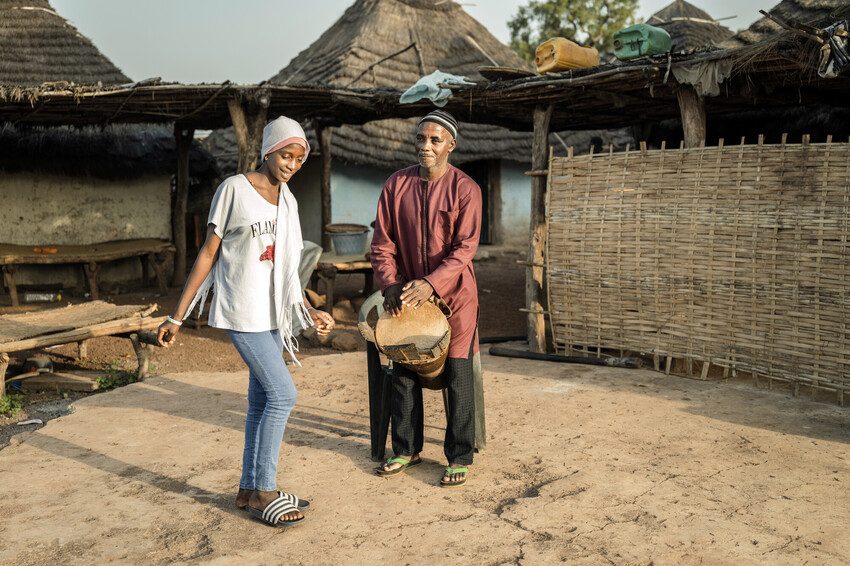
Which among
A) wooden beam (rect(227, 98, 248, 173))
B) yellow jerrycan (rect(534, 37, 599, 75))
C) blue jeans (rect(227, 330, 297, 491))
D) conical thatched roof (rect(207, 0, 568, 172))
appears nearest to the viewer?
blue jeans (rect(227, 330, 297, 491))

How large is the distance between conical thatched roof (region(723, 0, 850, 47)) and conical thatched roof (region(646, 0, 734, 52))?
370 cm

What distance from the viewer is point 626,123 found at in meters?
10.5

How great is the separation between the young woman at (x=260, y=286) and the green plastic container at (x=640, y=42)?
15.3 ft

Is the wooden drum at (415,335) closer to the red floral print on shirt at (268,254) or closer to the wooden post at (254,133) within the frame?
the red floral print on shirt at (268,254)

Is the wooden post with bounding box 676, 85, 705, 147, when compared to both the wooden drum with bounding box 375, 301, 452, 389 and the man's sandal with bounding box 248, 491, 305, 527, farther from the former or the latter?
the man's sandal with bounding box 248, 491, 305, 527

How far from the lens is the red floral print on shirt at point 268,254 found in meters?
3.49

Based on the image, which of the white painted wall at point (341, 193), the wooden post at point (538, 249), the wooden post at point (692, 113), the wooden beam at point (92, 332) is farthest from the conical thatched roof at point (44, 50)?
the wooden post at point (692, 113)

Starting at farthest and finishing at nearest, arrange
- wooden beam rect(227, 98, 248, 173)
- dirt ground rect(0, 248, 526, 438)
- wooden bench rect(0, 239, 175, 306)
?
wooden bench rect(0, 239, 175, 306) < wooden beam rect(227, 98, 248, 173) < dirt ground rect(0, 248, 526, 438)

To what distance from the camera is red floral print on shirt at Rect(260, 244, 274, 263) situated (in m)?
3.49

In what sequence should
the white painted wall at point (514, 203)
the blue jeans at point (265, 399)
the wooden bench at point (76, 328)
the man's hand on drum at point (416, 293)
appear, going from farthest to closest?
the white painted wall at point (514, 203), the wooden bench at point (76, 328), the man's hand on drum at point (416, 293), the blue jeans at point (265, 399)

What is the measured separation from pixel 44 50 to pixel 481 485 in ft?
38.1

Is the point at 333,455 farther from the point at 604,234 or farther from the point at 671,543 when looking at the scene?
→ the point at 604,234

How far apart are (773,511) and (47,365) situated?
6.09 metres

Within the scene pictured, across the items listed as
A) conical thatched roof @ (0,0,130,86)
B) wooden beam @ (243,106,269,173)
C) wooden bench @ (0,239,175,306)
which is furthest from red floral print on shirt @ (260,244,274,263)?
conical thatched roof @ (0,0,130,86)
